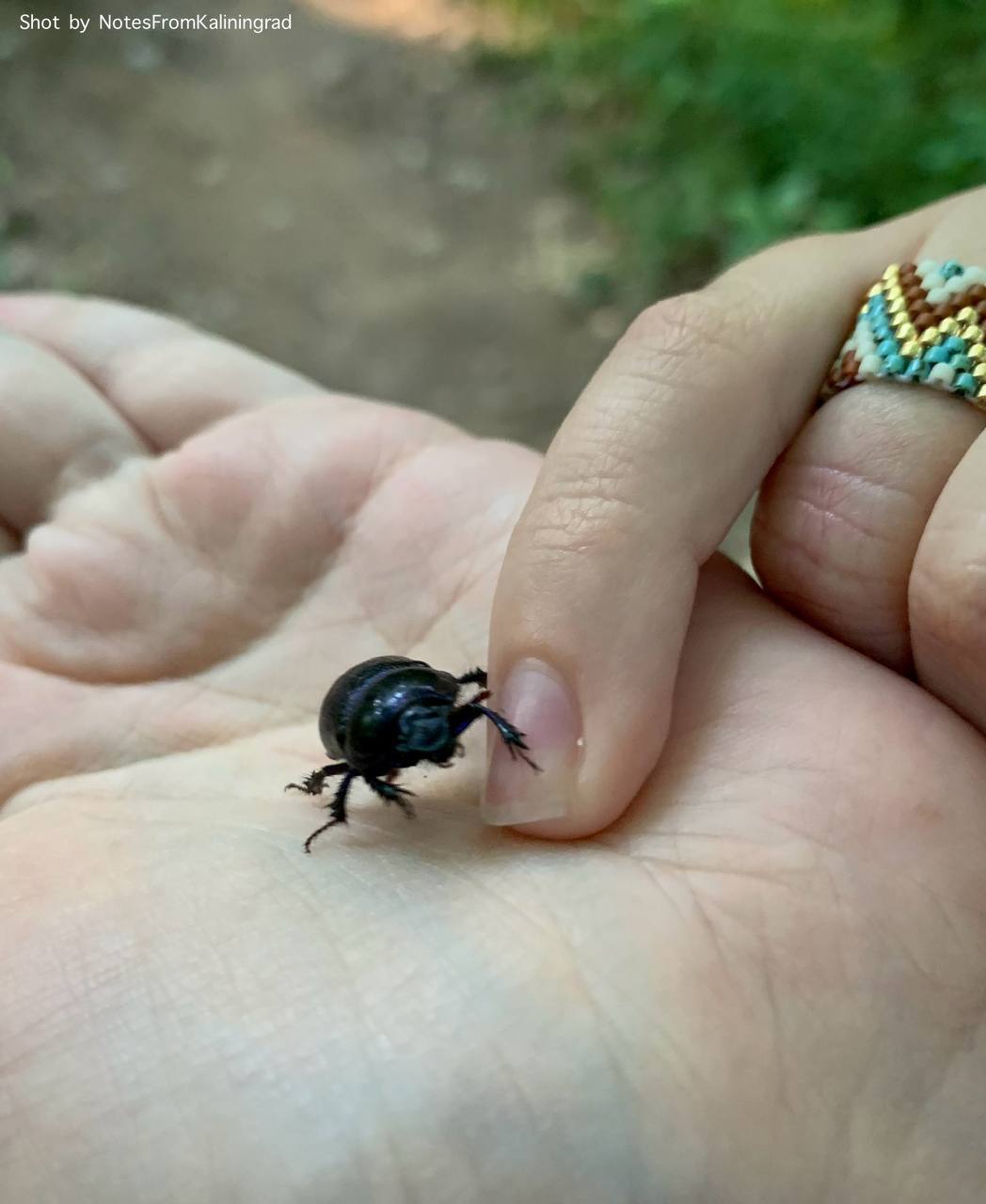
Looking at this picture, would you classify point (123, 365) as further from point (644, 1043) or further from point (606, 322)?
point (606, 322)

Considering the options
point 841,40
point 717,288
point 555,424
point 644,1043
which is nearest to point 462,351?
point 555,424

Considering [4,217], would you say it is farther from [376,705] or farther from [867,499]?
[867,499]

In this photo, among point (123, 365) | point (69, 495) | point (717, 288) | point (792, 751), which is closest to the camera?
point (792, 751)

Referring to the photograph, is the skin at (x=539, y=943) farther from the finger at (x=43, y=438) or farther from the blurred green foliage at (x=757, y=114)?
the blurred green foliage at (x=757, y=114)

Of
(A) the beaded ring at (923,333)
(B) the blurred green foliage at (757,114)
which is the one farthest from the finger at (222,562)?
(B) the blurred green foliage at (757,114)

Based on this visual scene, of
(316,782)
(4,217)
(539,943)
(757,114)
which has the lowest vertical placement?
(316,782)

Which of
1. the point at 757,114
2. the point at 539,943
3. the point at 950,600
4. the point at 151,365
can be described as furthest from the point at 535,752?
the point at 757,114
